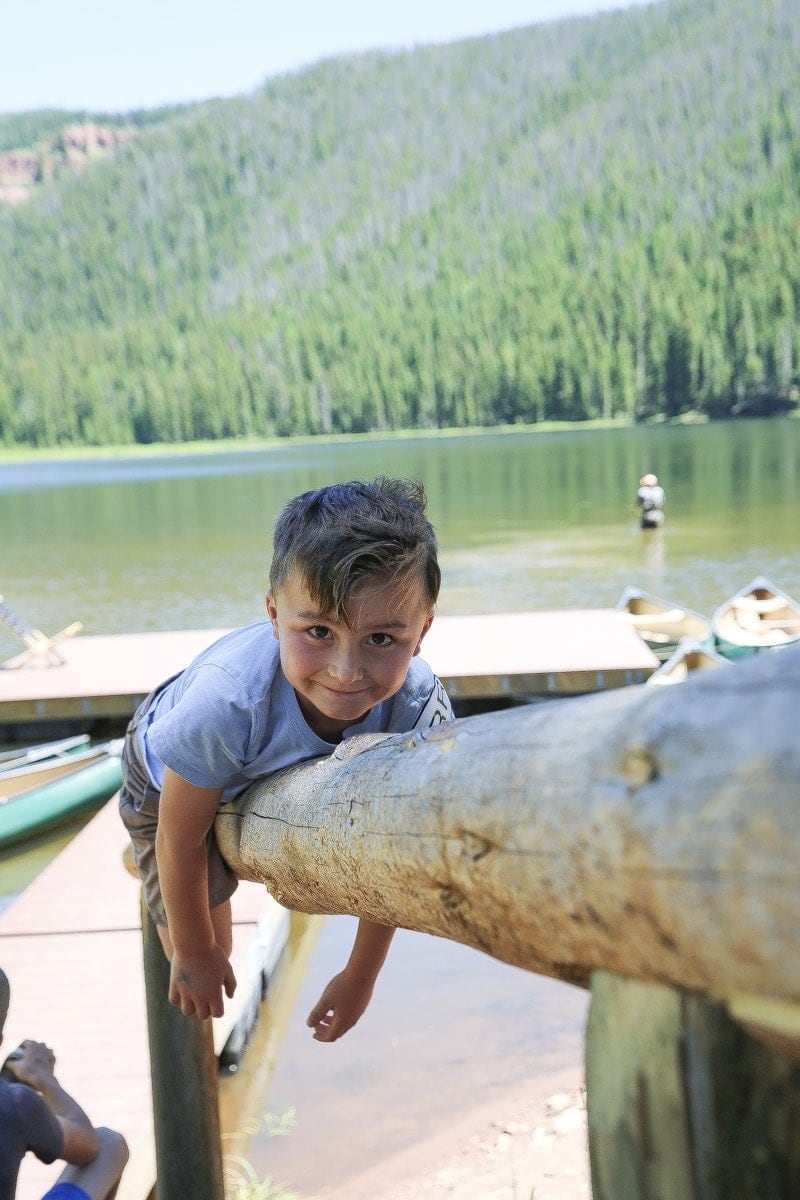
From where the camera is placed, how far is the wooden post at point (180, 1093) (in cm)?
241

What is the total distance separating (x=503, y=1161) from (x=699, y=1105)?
13.3 ft

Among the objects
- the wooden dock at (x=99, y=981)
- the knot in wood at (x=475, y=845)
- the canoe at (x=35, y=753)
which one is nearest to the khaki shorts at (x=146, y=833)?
the knot in wood at (x=475, y=845)

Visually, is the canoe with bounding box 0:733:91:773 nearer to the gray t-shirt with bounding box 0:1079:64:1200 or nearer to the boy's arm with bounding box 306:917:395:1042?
the gray t-shirt with bounding box 0:1079:64:1200

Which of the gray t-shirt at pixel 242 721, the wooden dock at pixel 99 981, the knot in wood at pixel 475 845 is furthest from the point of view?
the wooden dock at pixel 99 981

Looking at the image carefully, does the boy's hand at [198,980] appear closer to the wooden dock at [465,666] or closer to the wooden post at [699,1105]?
the wooden post at [699,1105]

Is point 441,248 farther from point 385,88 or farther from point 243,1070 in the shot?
point 243,1070

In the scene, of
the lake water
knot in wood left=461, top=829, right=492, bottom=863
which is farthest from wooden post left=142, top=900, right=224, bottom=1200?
the lake water

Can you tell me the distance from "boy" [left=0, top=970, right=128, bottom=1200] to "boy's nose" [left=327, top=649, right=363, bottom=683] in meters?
1.25

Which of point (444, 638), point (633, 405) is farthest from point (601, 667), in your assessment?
point (633, 405)

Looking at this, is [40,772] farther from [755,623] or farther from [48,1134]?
[755,623]

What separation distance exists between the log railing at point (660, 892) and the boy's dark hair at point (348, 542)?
72 cm

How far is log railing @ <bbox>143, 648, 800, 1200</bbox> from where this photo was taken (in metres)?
0.65

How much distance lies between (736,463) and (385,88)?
144 metres

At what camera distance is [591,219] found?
128125 mm
